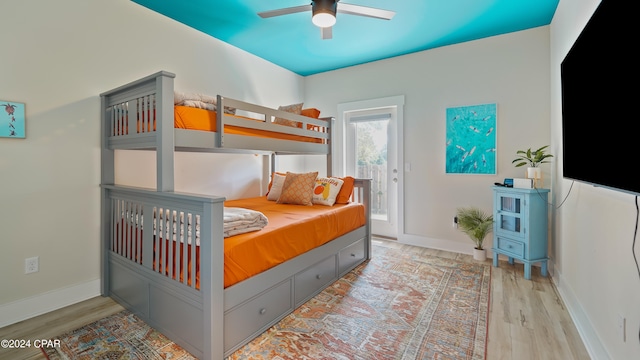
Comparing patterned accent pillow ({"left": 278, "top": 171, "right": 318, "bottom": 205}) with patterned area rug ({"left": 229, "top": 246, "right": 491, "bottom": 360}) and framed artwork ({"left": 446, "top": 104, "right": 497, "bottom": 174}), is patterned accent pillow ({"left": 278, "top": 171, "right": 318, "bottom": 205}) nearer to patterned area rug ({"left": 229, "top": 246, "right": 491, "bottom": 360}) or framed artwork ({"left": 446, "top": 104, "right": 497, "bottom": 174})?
patterned area rug ({"left": 229, "top": 246, "right": 491, "bottom": 360})

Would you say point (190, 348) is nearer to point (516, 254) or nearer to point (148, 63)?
point (148, 63)

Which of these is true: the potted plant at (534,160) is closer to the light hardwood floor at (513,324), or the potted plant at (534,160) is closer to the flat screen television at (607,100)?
the light hardwood floor at (513,324)

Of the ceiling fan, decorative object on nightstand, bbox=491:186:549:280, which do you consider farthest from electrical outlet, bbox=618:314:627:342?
the ceiling fan

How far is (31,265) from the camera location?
204 centimetres

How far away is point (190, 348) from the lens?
1.61m

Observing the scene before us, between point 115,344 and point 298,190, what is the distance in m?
1.94

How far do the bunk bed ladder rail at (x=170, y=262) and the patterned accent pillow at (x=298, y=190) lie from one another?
1.46 m

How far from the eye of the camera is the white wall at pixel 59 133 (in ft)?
6.37

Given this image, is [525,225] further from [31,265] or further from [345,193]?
[31,265]

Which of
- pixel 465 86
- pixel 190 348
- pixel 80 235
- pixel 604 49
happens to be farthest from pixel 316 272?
pixel 465 86

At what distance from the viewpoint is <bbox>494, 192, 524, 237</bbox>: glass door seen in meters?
2.77

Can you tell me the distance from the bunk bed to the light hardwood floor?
30 cm

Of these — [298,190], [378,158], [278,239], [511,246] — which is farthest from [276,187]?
[511,246]

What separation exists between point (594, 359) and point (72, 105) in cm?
384
